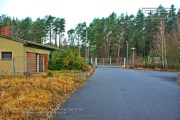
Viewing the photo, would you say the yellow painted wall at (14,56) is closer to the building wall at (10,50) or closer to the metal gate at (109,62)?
the building wall at (10,50)

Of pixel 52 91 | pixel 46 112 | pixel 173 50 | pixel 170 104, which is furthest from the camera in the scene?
pixel 173 50

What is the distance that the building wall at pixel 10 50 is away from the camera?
1889cm

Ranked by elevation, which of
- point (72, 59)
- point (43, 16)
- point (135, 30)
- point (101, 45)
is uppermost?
point (43, 16)

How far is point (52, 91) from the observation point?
9.20 meters

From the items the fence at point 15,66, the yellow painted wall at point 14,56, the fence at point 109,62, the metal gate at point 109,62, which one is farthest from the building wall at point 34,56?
the metal gate at point 109,62

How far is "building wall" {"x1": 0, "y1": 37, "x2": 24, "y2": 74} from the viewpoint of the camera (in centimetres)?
1889

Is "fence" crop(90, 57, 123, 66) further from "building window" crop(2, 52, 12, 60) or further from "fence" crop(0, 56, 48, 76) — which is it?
"fence" crop(0, 56, 48, 76)

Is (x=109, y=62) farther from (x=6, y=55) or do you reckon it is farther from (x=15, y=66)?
(x=15, y=66)

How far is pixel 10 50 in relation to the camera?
19375mm

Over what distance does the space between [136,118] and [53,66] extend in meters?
18.0

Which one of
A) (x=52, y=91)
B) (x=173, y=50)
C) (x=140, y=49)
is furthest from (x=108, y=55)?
(x=52, y=91)

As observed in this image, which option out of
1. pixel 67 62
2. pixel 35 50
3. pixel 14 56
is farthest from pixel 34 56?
pixel 67 62

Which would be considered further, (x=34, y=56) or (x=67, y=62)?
(x=67, y=62)

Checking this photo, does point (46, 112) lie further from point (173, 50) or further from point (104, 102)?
point (173, 50)
